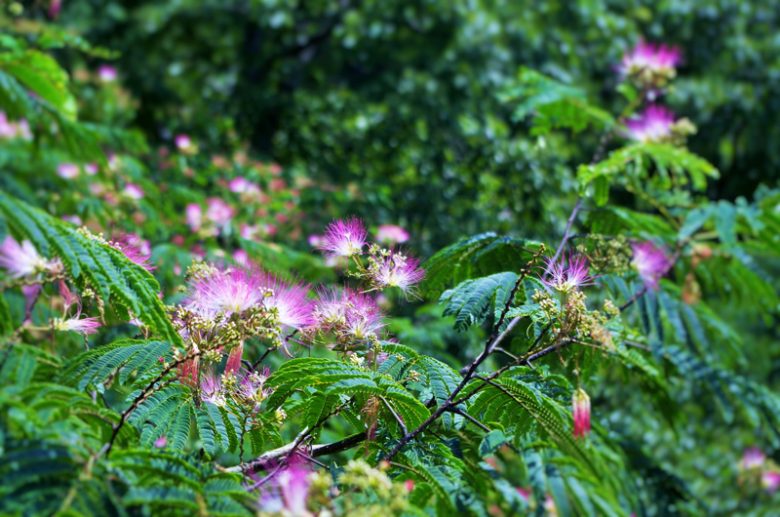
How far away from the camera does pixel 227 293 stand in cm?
200

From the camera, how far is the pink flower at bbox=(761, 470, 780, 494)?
665 centimetres

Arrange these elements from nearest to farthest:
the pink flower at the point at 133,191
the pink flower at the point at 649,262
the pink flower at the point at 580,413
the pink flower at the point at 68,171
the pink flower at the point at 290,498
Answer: the pink flower at the point at 290,498 → the pink flower at the point at 580,413 → the pink flower at the point at 649,262 → the pink flower at the point at 133,191 → the pink flower at the point at 68,171

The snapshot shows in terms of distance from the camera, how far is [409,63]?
870 centimetres

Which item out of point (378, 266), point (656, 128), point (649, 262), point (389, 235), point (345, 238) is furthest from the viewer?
point (389, 235)

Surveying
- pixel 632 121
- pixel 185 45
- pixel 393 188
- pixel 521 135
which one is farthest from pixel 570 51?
pixel 632 121

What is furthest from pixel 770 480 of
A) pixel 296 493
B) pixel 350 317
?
pixel 296 493

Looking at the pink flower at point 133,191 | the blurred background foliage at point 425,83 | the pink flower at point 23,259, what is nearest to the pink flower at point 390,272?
the pink flower at point 23,259

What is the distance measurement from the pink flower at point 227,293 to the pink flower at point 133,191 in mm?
3029

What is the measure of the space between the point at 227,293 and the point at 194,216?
3.45 m

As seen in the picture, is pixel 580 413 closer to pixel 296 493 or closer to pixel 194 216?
pixel 296 493

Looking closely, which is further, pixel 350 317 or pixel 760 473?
pixel 760 473

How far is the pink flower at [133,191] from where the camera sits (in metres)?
5.11

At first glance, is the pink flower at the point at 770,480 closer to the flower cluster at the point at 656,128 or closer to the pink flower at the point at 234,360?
the flower cluster at the point at 656,128

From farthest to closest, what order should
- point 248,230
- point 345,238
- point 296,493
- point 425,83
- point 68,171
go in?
point 425,83 < point 68,171 < point 248,230 < point 345,238 < point 296,493
